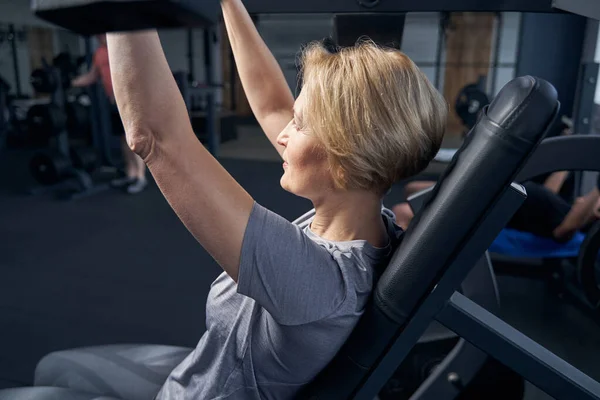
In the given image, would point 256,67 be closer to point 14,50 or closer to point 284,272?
point 284,272

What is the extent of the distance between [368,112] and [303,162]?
0.09 meters

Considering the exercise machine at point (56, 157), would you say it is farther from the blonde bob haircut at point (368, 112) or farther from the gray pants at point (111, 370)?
the blonde bob haircut at point (368, 112)

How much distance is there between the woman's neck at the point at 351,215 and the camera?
61 cm

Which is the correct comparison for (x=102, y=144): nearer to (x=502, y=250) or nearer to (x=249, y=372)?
(x=502, y=250)

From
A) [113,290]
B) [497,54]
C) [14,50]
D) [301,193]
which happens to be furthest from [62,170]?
[497,54]

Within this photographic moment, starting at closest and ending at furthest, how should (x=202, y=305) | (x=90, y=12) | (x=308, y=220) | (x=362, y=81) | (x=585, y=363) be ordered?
(x=90, y=12) < (x=362, y=81) < (x=308, y=220) < (x=585, y=363) < (x=202, y=305)

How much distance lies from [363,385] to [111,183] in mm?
3424

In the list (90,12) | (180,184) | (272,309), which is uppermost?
(90,12)

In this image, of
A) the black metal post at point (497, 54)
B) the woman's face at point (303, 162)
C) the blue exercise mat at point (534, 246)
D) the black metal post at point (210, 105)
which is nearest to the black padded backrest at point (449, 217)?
the woman's face at point (303, 162)

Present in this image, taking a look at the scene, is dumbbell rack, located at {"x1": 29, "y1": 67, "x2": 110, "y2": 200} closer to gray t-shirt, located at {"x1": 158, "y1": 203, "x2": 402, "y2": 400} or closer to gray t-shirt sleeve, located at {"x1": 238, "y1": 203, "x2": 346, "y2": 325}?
gray t-shirt, located at {"x1": 158, "y1": 203, "x2": 402, "y2": 400}

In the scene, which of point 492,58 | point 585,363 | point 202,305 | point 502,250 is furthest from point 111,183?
point 492,58

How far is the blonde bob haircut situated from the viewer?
1.78ft

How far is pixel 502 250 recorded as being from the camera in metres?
1.97

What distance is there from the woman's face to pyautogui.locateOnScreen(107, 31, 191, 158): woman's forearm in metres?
0.16
